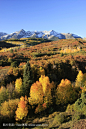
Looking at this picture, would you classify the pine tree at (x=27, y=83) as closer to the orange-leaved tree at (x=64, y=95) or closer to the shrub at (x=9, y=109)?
the shrub at (x=9, y=109)

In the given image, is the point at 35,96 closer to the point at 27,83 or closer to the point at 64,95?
the point at 27,83

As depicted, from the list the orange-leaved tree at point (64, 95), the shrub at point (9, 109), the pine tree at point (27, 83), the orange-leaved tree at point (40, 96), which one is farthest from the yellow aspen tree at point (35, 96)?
the orange-leaved tree at point (64, 95)

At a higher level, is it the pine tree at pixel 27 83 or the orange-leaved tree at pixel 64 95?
the pine tree at pixel 27 83

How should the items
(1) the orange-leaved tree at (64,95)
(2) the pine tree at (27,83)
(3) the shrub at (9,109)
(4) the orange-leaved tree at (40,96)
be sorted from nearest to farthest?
(3) the shrub at (9,109)
(4) the orange-leaved tree at (40,96)
(1) the orange-leaved tree at (64,95)
(2) the pine tree at (27,83)

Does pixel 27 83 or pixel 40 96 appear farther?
pixel 27 83

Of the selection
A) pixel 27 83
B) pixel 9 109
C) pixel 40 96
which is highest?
pixel 27 83

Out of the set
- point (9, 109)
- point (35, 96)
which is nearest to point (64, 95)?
point (35, 96)

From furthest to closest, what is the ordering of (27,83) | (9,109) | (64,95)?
(27,83), (64,95), (9,109)

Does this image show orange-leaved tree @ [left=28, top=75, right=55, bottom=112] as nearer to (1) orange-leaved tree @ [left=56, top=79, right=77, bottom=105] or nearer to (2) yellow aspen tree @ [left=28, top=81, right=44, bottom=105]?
(2) yellow aspen tree @ [left=28, top=81, right=44, bottom=105]

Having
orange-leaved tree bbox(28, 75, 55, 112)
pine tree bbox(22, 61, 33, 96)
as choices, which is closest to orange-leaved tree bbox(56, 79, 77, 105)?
orange-leaved tree bbox(28, 75, 55, 112)

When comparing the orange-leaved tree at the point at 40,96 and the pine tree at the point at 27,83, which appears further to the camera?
the pine tree at the point at 27,83

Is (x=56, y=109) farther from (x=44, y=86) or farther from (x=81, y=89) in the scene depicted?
(x=81, y=89)

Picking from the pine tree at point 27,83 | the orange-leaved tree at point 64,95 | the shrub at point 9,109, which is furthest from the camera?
the pine tree at point 27,83

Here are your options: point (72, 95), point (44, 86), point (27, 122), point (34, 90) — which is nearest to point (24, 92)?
point (34, 90)
